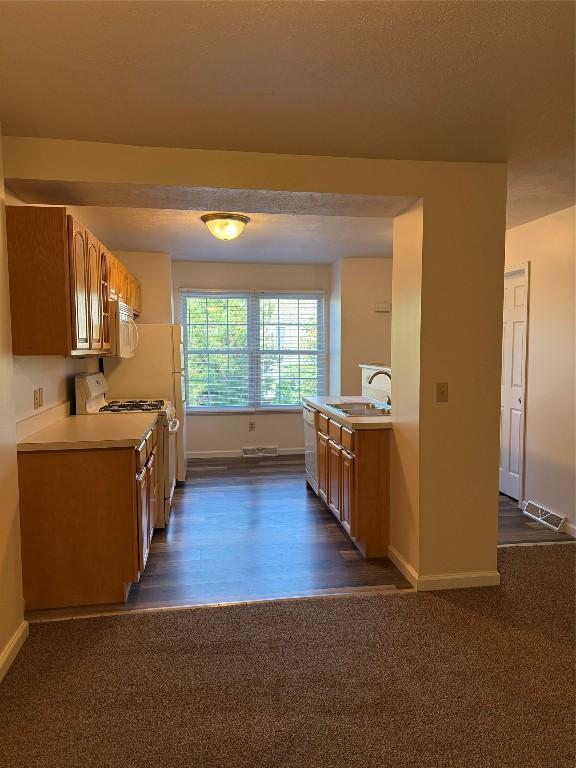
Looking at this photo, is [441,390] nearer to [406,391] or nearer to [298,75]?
[406,391]

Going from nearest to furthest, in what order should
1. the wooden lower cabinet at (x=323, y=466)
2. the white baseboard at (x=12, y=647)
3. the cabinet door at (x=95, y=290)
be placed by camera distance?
the white baseboard at (x=12, y=647) → the cabinet door at (x=95, y=290) → the wooden lower cabinet at (x=323, y=466)

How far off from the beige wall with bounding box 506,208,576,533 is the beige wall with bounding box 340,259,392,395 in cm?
191

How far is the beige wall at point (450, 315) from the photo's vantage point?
267 cm

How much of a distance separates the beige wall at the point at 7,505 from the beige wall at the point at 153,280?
3.21 metres

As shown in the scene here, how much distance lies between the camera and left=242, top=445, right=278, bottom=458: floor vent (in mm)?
6434

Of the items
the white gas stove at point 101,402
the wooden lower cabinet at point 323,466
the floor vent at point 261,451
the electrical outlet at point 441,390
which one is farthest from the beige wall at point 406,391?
the floor vent at point 261,451

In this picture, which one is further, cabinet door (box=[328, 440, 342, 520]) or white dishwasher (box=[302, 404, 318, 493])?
white dishwasher (box=[302, 404, 318, 493])

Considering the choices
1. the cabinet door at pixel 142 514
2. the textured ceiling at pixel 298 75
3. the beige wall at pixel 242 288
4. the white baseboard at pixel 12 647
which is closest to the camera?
the textured ceiling at pixel 298 75

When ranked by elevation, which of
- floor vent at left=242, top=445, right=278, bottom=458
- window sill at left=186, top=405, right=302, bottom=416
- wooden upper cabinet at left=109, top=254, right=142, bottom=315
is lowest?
floor vent at left=242, top=445, right=278, bottom=458

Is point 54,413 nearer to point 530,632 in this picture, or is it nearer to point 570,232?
point 530,632

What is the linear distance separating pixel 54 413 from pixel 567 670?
3189 mm

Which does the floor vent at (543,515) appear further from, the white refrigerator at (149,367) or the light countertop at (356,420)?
the white refrigerator at (149,367)

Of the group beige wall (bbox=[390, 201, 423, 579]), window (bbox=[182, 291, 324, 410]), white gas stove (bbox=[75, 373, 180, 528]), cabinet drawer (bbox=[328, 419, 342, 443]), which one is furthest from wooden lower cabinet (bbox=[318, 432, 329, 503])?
window (bbox=[182, 291, 324, 410])

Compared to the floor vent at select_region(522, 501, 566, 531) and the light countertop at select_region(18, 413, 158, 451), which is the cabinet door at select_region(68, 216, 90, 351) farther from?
the floor vent at select_region(522, 501, 566, 531)
